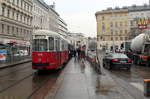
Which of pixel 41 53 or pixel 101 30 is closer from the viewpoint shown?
pixel 41 53

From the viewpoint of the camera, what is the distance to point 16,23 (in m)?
47.1

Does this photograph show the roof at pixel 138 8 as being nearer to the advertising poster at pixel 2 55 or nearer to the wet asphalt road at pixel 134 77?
the advertising poster at pixel 2 55

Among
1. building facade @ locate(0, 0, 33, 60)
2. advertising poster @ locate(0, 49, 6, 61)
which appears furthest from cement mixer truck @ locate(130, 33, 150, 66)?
building facade @ locate(0, 0, 33, 60)

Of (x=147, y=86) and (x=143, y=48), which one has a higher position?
(x=143, y=48)

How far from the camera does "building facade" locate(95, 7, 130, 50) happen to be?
93.8 meters

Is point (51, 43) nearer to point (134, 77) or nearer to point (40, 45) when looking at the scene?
point (40, 45)

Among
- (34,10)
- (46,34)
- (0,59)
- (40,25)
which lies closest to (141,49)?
(46,34)

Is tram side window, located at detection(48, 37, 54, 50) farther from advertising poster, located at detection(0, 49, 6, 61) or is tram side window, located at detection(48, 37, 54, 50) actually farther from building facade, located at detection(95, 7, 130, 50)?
building facade, located at detection(95, 7, 130, 50)

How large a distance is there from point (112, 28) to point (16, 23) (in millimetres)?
57716

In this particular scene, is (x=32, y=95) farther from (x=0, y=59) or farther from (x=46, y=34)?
(x=0, y=59)

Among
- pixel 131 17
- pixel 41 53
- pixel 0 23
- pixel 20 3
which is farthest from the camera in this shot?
pixel 131 17

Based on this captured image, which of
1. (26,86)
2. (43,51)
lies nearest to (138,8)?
(43,51)

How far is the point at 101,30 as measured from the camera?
9700 cm

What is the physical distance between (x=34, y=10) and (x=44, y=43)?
161ft
